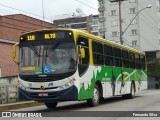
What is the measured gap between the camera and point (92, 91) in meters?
18.0

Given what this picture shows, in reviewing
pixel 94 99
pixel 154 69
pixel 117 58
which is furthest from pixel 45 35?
Result: pixel 154 69

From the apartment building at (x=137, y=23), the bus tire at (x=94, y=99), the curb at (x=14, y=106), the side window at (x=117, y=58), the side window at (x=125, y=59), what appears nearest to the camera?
the bus tire at (x=94, y=99)

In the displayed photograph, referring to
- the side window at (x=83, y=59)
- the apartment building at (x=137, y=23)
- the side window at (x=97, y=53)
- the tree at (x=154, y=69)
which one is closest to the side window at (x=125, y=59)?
the side window at (x=97, y=53)

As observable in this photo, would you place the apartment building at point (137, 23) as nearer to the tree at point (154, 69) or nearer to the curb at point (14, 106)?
the tree at point (154, 69)

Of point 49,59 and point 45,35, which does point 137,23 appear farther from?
point 49,59

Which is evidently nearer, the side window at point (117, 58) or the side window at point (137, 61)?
the side window at point (117, 58)

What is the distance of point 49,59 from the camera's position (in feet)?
53.2

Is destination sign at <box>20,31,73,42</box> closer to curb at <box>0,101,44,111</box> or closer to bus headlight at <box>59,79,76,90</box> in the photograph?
bus headlight at <box>59,79,76,90</box>

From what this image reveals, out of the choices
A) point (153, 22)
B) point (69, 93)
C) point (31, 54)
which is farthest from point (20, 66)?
point (153, 22)

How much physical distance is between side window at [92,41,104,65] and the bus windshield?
2.44m

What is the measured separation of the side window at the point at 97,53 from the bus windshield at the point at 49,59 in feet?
8.01

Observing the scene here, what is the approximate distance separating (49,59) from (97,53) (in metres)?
3.44

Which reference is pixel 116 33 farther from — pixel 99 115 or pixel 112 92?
pixel 99 115

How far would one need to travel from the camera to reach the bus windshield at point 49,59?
52.8 feet
